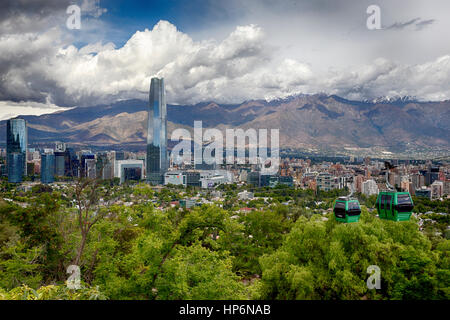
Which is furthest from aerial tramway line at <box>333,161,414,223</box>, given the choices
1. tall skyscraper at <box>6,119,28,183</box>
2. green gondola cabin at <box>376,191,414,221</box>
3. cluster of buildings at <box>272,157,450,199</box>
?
tall skyscraper at <box>6,119,28,183</box>

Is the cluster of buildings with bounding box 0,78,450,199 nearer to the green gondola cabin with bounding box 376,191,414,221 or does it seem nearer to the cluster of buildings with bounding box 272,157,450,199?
the cluster of buildings with bounding box 272,157,450,199

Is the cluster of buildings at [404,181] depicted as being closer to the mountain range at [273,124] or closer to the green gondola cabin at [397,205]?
the green gondola cabin at [397,205]

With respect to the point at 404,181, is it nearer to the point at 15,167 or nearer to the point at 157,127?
the point at 15,167
